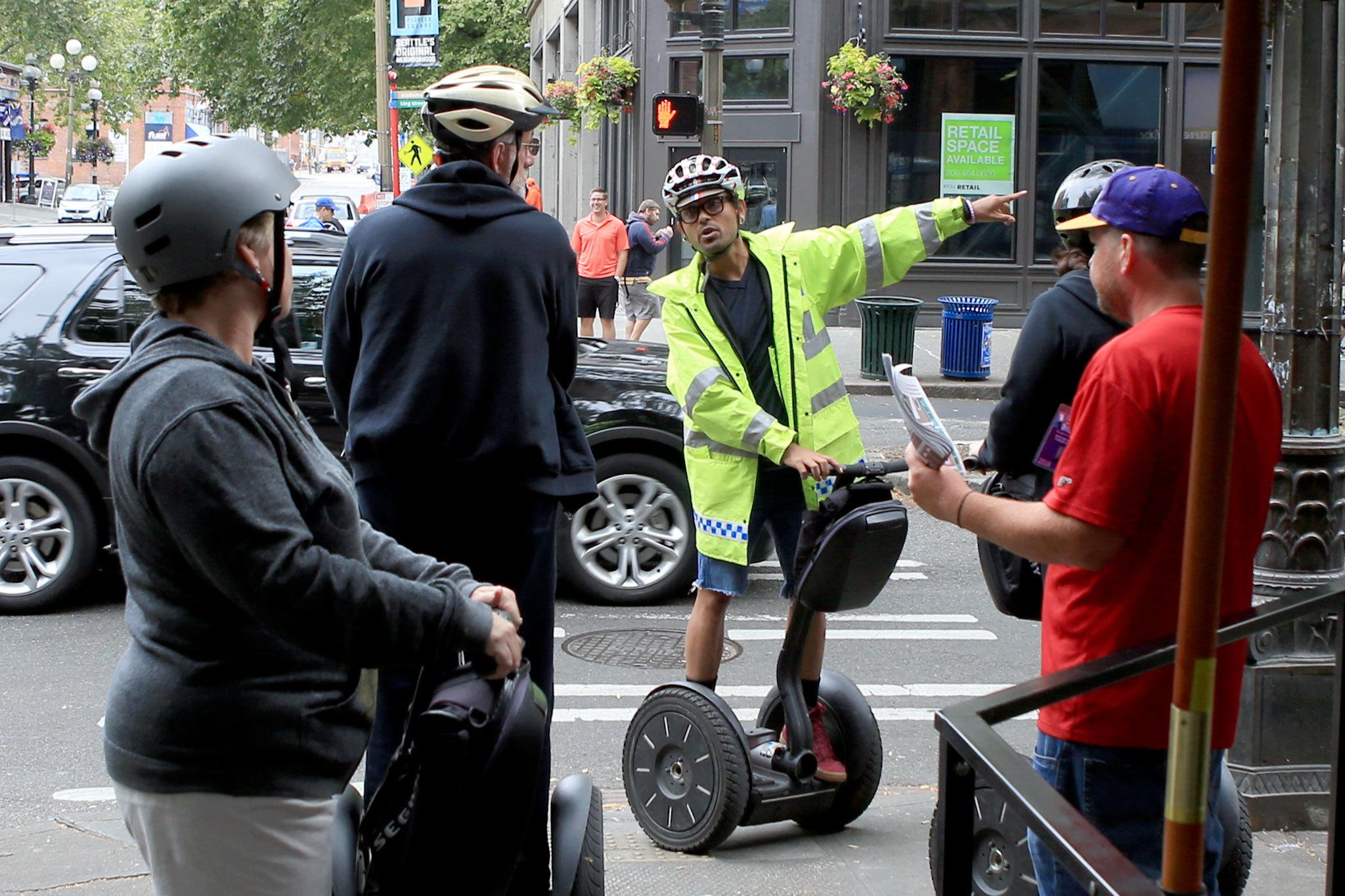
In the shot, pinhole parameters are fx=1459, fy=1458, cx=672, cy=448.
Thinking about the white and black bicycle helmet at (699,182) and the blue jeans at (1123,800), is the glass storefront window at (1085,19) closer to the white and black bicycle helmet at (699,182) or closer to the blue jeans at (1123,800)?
the white and black bicycle helmet at (699,182)

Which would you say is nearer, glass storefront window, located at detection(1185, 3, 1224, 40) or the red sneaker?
the red sneaker

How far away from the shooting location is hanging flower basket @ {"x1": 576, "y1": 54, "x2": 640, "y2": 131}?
74.9 ft

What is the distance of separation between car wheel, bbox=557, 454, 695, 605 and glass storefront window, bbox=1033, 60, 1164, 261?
48.0 feet

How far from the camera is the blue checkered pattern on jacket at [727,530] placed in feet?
14.1

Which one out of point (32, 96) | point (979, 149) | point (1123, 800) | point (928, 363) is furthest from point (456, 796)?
point (32, 96)

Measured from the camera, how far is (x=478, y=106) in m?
3.50

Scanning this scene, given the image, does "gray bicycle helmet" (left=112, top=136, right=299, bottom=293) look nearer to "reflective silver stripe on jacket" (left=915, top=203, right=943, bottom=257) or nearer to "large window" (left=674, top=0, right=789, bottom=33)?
"reflective silver stripe on jacket" (left=915, top=203, right=943, bottom=257)

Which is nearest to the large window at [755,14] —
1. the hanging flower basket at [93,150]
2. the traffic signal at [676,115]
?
the traffic signal at [676,115]

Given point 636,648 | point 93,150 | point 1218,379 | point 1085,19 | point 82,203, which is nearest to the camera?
point 1218,379

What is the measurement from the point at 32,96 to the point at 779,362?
191ft

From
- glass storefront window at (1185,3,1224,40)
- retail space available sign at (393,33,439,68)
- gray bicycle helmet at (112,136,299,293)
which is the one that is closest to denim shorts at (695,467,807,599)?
gray bicycle helmet at (112,136,299,293)

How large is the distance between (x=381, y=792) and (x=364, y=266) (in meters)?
1.46

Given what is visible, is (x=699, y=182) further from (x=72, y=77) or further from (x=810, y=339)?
(x=72, y=77)

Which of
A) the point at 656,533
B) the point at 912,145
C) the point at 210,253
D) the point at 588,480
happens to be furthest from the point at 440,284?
the point at 912,145
